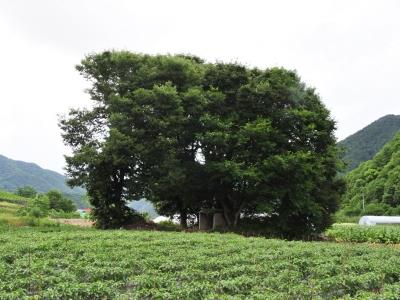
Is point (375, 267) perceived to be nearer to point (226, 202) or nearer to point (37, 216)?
point (226, 202)

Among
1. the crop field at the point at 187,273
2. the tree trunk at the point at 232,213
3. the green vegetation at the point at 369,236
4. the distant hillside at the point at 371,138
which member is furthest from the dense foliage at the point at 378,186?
the crop field at the point at 187,273

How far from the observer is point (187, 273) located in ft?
34.8

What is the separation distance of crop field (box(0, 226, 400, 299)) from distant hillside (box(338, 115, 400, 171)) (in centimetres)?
9573

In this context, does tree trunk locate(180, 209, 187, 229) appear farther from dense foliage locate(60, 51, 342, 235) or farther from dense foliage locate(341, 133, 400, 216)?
dense foliage locate(341, 133, 400, 216)

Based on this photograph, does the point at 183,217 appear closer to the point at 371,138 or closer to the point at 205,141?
the point at 205,141

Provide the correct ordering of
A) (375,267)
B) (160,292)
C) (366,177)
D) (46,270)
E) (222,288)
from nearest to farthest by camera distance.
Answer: (160,292), (222,288), (46,270), (375,267), (366,177)

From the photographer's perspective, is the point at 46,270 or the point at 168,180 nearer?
the point at 46,270

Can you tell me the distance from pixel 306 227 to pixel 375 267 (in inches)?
724

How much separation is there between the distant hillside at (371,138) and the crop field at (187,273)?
95731 millimetres

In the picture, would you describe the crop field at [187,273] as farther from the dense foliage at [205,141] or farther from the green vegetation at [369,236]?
the green vegetation at [369,236]

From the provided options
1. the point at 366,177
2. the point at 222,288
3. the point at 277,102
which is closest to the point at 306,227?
the point at 277,102

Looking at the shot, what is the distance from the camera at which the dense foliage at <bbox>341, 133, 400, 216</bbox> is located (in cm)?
7869

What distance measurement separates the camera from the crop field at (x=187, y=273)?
886 cm

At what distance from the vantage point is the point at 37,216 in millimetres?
31750
